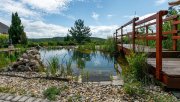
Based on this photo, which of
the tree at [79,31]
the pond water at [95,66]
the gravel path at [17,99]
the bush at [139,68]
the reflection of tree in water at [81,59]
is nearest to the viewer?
the gravel path at [17,99]

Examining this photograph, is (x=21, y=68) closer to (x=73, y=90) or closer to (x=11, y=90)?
(x=11, y=90)

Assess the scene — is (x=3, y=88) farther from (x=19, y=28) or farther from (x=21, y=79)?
(x=19, y=28)

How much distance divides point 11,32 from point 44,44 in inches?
158

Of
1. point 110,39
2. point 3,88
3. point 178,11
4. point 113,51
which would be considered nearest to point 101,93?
point 3,88

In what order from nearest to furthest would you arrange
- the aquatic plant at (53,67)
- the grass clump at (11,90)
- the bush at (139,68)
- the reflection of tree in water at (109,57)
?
the grass clump at (11,90) < the bush at (139,68) < the aquatic plant at (53,67) < the reflection of tree in water at (109,57)

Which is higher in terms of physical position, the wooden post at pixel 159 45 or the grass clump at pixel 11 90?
the wooden post at pixel 159 45

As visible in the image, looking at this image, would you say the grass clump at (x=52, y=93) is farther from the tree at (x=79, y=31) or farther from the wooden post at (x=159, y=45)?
the tree at (x=79, y=31)

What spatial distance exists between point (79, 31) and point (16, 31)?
1356 centimetres

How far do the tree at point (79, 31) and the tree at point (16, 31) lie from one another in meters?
11.6

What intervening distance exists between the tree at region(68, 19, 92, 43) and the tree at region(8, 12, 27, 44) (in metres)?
11.6

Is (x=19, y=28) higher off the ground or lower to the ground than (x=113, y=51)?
higher

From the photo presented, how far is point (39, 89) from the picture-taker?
169 inches

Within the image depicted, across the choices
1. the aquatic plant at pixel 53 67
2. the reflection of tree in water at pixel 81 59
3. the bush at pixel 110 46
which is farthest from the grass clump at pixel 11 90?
the bush at pixel 110 46

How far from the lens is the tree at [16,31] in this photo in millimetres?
29453
